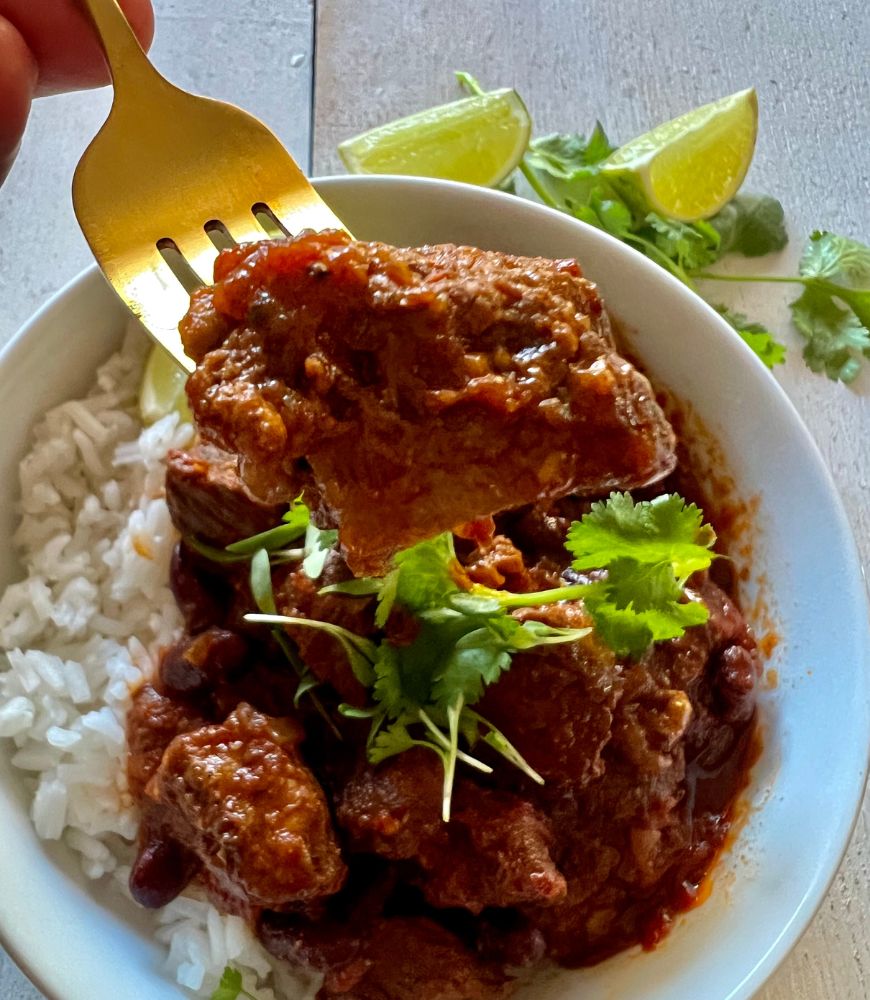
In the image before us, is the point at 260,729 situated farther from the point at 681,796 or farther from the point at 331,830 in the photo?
the point at 681,796

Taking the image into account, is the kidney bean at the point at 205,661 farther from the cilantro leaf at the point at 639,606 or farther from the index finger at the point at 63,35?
the index finger at the point at 63,35

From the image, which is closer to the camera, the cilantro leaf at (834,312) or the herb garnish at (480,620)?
the herb garnish at (480,620)

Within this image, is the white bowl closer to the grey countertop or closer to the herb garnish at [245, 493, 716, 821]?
the herb garnish at [245, 493, 716, 821]

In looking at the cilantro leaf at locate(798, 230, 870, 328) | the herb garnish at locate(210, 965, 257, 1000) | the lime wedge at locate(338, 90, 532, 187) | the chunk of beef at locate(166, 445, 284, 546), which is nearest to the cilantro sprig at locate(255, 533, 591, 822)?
the chunk of beef at locate(166, 445, 284, 546)

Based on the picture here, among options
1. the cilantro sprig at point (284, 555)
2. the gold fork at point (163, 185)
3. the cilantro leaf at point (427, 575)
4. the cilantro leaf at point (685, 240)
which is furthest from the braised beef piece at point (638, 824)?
the gold fork at point (163, 185)

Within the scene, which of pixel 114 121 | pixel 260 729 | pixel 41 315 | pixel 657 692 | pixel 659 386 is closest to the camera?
pixel 114 121

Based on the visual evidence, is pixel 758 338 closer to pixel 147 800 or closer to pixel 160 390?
pixel 160 390

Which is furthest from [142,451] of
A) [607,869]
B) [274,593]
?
[607,869]
